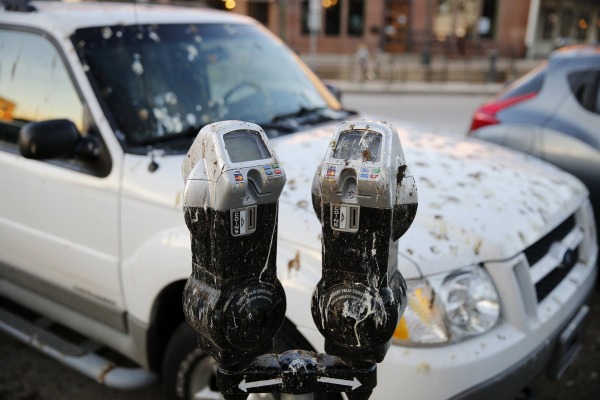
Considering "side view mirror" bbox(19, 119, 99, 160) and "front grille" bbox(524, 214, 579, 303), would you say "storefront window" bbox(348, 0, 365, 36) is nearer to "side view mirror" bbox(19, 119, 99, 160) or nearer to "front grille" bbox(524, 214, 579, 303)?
"front grille" bbox(524, 214, 579, 303)

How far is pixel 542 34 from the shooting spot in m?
26.3

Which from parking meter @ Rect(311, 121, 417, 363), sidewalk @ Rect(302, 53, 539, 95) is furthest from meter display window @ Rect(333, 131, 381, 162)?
sidewalk @ Rect(302, 53, 539, 95)

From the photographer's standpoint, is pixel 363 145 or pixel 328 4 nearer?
pixel 363 145

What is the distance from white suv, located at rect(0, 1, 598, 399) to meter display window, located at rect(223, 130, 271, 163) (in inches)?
26.8

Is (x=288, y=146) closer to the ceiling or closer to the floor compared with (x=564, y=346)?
closer to the ceiling

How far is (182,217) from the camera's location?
2.22 metres

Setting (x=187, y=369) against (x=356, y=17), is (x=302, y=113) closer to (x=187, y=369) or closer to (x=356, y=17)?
(x=187, y=369)

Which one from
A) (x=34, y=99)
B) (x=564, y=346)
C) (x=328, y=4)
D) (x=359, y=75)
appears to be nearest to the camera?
(x=564, y=346)

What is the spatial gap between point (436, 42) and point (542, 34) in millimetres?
5125

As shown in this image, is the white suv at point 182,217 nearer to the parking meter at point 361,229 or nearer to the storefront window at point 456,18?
the parking meter at point 361,229

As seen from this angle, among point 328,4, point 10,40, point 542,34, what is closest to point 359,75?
point 328,4

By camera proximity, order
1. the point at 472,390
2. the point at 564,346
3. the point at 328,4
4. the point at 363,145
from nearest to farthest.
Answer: the point at 363,145, the point at 472,390, the point at 564,346, the point at 328,4

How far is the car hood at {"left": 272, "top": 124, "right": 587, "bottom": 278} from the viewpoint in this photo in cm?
200

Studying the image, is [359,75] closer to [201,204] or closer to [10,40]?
[10,40]
